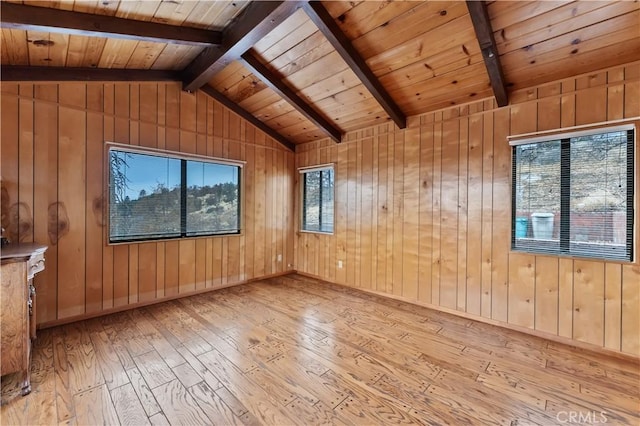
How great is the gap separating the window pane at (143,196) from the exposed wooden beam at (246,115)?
1.15m

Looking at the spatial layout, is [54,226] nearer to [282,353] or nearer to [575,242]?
[282,353]

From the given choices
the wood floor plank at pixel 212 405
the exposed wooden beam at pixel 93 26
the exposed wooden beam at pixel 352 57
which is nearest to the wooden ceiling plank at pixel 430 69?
the exposed wooden beam at pixel 352 57

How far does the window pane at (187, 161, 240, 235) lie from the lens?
3.90 m

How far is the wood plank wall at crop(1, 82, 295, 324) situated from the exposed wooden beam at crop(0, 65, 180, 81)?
75 mm

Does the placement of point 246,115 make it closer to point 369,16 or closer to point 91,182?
point 91,182

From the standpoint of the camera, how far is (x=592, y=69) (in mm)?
2436

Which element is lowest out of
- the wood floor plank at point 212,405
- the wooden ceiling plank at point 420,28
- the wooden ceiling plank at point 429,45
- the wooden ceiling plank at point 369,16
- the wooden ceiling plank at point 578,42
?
the wood floor plank at point 212,405

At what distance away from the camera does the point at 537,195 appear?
2736 millimetres

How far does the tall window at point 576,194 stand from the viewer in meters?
2.35

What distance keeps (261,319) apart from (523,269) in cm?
284

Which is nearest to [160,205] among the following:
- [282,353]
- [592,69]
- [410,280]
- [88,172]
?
[88,172]


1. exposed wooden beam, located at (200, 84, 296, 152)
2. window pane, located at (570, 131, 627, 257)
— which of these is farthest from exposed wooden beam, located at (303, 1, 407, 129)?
exposed wooden beam, located at (200, 84, 296, 152)

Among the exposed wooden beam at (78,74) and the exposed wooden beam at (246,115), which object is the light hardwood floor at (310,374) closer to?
the exposed wooden beam at (78,74)

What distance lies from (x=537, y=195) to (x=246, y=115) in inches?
158
